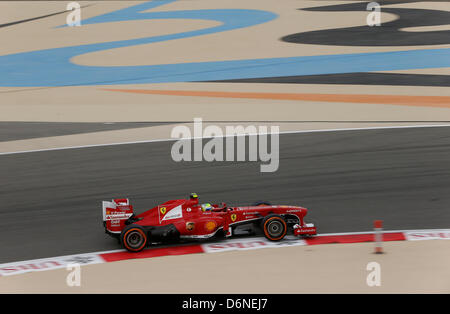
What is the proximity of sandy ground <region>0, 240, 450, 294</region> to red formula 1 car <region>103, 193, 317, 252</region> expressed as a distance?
0.39 metres

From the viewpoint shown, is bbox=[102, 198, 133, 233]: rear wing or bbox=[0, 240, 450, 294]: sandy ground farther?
bbox=[102, 198, 133, 233]: rear wing

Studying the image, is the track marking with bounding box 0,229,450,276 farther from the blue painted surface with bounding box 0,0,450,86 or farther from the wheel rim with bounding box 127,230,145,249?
the blue painted surface with bounding box 0,0,450,86

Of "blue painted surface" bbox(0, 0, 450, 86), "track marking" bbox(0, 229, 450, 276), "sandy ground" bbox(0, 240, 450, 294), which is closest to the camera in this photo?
"sandy ground" bbox(0, 240, 450, 294)

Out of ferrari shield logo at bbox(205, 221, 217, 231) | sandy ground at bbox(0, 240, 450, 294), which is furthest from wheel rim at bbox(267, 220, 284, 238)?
ferrari shield logo at bbox(205, 221, 217, 231)

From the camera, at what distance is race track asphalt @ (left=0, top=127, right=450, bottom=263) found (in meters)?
10.6

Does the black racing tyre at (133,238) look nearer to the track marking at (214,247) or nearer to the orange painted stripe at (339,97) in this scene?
the track marking at (214,247)

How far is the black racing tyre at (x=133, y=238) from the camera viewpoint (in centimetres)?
958

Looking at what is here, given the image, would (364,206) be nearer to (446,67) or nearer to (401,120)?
(401,120)

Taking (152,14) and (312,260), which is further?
(152,14)

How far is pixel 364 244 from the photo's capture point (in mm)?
9742

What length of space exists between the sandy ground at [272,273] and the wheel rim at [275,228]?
0.31 meters

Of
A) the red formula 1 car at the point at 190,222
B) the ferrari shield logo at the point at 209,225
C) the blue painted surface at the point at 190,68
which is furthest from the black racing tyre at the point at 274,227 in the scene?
the blue painted surface at the point at 190,68

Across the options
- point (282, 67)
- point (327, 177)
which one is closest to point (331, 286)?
point (327, 177)

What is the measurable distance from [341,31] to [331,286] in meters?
22.6
